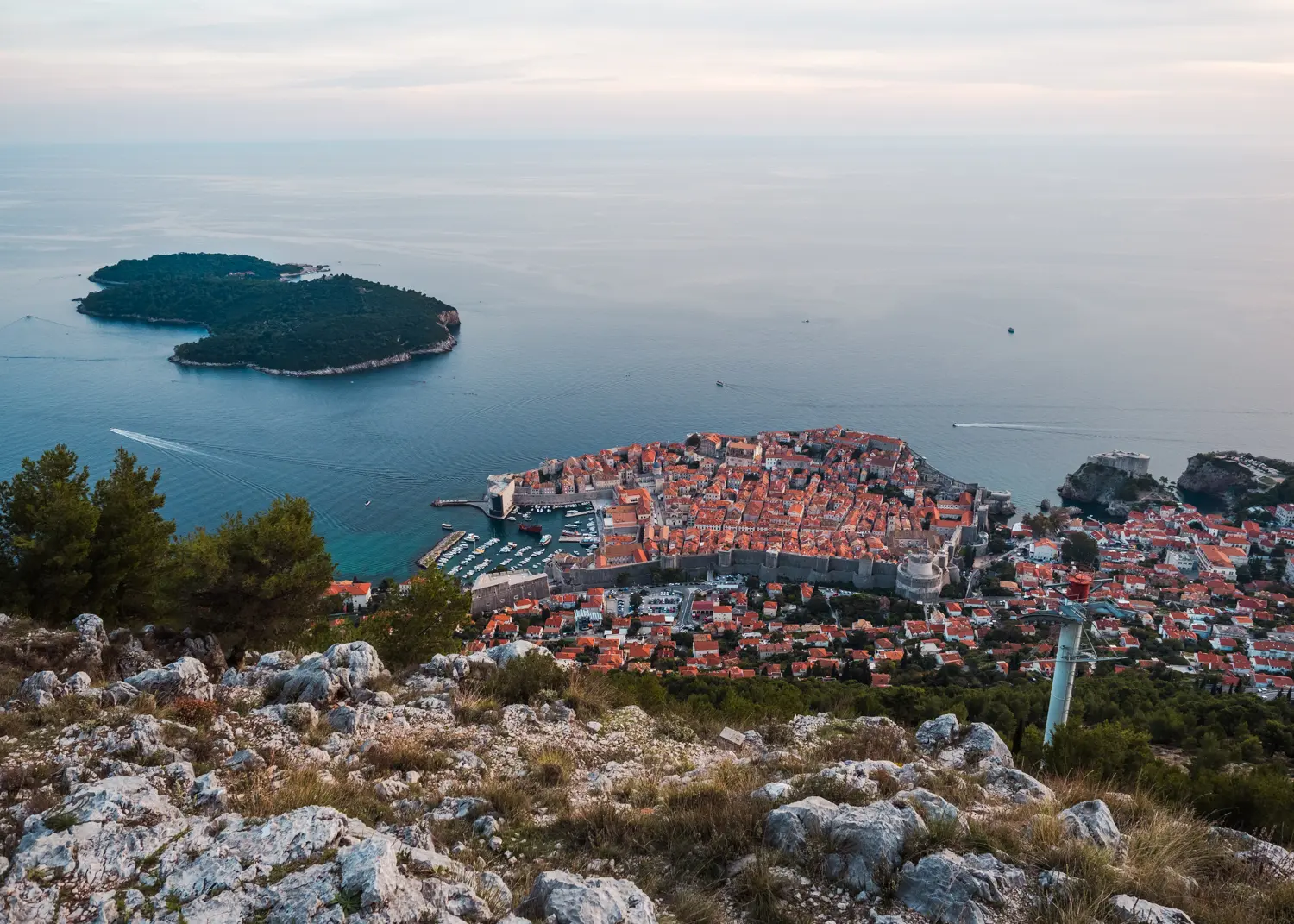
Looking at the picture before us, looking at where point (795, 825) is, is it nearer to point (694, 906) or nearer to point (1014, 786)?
point (694, 906)

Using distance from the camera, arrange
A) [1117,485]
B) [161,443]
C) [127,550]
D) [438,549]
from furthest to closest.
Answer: [161,443], [1117,485], [438,549], [127,550]

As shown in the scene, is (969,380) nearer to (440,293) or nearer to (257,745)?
(440,293)

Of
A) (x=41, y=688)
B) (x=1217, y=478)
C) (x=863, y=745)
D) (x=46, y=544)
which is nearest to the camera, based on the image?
(x=41, y=688)

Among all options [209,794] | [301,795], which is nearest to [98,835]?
[209,794]

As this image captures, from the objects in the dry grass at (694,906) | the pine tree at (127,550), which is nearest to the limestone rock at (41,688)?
the pine tree at (127,550)

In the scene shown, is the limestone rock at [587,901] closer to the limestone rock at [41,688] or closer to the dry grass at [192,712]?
the dry grass at [192,712]

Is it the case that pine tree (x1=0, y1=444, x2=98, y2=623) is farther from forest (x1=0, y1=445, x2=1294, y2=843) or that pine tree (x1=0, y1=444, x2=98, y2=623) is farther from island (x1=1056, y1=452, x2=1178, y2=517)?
island (x1=1056, y1=452, x2=1178, y2=517)

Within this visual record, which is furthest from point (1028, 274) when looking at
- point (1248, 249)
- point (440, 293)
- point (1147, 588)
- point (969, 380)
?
point (1147, 588)
